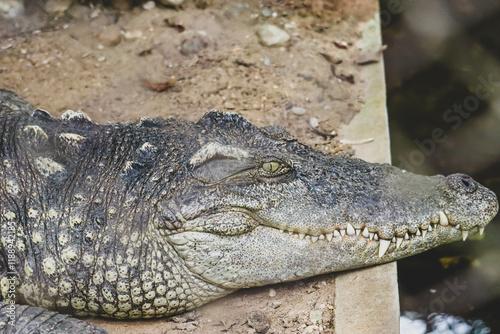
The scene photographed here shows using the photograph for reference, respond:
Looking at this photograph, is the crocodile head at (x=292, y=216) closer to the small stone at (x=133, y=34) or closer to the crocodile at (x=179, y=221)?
the crocodile at (x=179, y=221)

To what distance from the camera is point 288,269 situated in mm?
3537

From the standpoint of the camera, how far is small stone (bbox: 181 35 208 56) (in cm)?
576

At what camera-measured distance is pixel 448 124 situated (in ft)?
17.3

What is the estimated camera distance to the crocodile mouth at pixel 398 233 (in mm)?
3486

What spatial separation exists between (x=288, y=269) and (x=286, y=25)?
3288 millimetres

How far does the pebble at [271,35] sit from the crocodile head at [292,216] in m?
2.47

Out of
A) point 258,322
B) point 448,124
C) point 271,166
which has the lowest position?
point 448,124

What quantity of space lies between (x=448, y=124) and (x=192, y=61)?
241cm

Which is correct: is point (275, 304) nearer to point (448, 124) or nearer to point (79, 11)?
point (448, 124)

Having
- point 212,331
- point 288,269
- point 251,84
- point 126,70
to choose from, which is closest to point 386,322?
point 288,269

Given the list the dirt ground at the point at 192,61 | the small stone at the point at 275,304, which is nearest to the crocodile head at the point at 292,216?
the small stone at the point at 275,304

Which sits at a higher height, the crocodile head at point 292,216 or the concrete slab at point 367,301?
the crocodile head at point 292,216

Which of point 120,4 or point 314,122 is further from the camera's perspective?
point 120,4

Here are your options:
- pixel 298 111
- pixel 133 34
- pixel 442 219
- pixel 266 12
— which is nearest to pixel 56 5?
pixel 133 34
